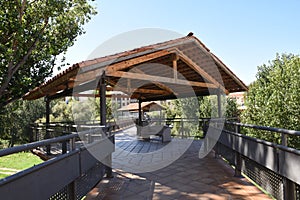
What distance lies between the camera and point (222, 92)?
816cm

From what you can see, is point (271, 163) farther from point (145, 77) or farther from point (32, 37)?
point (32, 37)

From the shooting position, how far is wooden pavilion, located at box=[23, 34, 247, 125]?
4332mm

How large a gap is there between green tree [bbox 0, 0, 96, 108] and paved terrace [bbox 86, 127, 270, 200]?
6.87m

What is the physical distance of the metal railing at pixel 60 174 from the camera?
1.60 meters

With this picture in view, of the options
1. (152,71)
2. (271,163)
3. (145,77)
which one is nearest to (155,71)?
(152,71)

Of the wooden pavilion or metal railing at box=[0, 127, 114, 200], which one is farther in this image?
the wooden pavilion

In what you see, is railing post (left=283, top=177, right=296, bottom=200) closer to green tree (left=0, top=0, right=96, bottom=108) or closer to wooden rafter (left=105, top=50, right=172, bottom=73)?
wooden rafter (left=105, top=50, right=172, bottom=73)

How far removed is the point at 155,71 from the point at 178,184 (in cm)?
428

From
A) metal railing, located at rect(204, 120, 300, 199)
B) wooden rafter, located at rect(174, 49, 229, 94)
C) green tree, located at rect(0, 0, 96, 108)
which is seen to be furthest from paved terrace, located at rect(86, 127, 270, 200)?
green tree, located at rect(0, 0, 96, 108)

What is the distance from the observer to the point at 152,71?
7520 mm

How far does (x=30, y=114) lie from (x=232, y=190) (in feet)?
66.6

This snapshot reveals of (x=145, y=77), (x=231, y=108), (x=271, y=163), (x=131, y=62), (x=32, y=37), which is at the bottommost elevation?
(x=271, y=163)

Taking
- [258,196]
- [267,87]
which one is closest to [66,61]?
[267,87]

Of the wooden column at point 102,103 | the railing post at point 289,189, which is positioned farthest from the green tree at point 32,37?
the railing post at point 289,189
